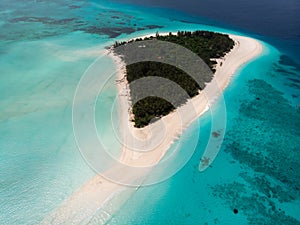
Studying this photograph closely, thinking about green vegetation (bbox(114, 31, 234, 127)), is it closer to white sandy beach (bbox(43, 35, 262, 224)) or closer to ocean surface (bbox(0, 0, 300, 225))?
white sandy beach (bbox(43, 35, 262, 224))

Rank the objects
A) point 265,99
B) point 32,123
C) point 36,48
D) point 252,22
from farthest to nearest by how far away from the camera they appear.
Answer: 1. point 252,22
2. point 36,48
3. point 265,99
4. point 32,123

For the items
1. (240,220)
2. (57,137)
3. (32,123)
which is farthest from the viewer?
(32,123)

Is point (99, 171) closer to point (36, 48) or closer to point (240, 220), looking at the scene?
point (240, 220)

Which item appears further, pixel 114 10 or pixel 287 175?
pixel 114 10

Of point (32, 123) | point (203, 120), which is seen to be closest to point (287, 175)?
point (203, 120)

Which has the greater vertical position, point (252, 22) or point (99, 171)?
point (252, 22)

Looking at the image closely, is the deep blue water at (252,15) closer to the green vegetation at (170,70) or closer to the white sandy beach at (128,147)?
the green vegetation at (170,70)

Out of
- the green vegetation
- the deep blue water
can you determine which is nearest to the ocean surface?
the deep blue water

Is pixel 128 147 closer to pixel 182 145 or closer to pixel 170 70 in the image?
pixel 182 145
